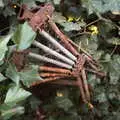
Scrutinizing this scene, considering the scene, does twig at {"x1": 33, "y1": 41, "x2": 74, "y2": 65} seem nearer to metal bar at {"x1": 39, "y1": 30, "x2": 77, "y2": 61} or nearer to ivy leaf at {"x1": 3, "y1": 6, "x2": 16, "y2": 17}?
metal bar at {"x1": 39, "y1": 30, "x2": 77, "y2": 61}

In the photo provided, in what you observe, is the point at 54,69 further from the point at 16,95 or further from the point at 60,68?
the point at 16,95

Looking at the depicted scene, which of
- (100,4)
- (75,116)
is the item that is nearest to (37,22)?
(100,4)

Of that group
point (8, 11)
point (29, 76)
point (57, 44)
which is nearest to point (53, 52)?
point (57, 44)

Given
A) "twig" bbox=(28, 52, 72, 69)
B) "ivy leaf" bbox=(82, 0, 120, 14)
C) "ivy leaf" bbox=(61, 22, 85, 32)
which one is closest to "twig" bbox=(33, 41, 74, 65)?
"twig" bbox=(28, 52, 72, 69)

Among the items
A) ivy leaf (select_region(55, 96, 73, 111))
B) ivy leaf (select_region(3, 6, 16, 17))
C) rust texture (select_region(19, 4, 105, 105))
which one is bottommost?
ivy leaf (select_region(55, 96, 73, 111))

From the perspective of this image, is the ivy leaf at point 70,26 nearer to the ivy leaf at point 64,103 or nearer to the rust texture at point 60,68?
the rust texture at point 60,68

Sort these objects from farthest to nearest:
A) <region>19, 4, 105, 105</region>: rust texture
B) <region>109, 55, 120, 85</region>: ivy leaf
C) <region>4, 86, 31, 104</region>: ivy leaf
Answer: <region>109, 55, 120, 85</region>: ivy leaf
<region>19, 4, 105, 105</region>: rust texture
<region>4, 86, 31, 104</region>: ivy leaf

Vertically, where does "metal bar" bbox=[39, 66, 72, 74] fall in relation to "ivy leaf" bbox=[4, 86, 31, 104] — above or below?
below
